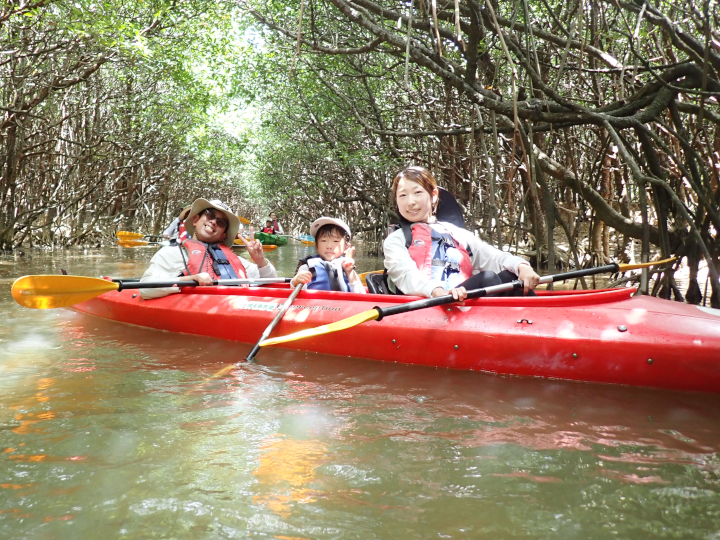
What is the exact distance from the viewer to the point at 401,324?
150 inches

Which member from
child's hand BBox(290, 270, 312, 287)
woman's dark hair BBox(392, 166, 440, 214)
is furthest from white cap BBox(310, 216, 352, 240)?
woman's dark hair BBox(392, 166, 440, 214)

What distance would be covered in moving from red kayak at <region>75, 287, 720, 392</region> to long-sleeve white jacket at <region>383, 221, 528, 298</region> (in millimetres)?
120

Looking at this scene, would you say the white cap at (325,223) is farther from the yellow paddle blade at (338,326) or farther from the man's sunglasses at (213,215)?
the yellow paddle blade at (338,326)

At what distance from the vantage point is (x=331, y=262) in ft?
15.3

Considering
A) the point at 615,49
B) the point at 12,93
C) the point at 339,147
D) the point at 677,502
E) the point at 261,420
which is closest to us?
the point at 677,502

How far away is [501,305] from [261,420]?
1.67 meters

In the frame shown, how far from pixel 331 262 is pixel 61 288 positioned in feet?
7.13

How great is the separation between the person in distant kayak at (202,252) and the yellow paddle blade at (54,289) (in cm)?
43

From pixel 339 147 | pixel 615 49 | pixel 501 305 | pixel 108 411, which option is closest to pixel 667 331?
pixel 501 305

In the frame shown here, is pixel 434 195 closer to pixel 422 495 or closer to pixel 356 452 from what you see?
pixel 356 452

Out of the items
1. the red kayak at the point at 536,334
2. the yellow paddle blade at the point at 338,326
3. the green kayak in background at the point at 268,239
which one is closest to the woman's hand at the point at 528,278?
the red kayak at the point at 536,334

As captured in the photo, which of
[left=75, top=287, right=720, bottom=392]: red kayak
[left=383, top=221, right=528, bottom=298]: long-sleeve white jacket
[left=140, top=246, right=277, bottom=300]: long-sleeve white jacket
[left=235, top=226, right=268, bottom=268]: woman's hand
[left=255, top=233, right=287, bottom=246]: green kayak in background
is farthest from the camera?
[left=255, top=233, right=287, bottom=246]: green kayak in background

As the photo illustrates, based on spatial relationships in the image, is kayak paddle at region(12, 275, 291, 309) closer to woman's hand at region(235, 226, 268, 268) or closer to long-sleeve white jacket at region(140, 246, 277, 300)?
long-sleeve white jacket at region(140, 246, 277, 300)

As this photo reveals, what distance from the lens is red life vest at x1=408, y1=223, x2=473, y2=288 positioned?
12.7 feet
